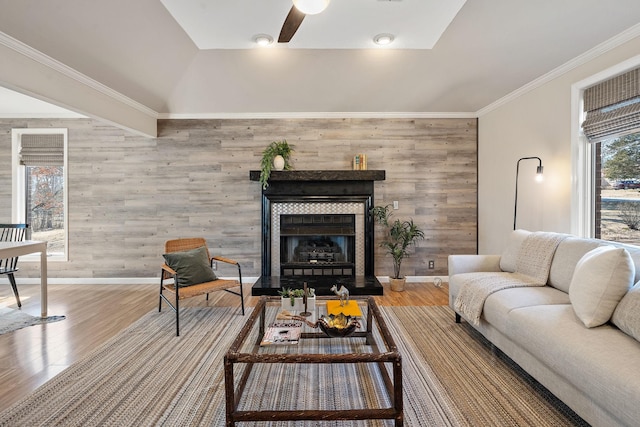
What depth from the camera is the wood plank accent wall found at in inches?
185

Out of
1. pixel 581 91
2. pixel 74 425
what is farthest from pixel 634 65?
pixel 74 425

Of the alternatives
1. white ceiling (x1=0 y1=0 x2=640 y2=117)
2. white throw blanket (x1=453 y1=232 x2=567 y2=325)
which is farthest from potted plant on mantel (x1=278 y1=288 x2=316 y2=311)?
white ceiling (x1=0 y1=0 x2=640 y2=117)

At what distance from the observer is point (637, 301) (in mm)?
1716

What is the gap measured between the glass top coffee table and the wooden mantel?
2.10 metres

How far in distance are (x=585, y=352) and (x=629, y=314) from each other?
14.6 inches

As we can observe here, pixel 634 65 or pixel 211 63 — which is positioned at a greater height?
pixel 211 63

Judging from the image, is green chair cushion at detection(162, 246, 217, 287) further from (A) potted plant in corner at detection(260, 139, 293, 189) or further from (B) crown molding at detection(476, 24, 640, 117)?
(B) crown molding at detection(476, 24, 640, 117)

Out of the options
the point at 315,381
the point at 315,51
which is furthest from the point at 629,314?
the point at 315,51

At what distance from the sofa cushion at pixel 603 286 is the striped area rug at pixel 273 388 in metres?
0.57

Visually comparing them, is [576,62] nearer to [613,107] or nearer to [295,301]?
[613,107]

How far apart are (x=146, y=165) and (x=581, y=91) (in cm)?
516

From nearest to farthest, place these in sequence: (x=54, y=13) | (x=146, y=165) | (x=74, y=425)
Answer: (x=74, y=425) → (x=54, y=13) → (x=146, y=165)

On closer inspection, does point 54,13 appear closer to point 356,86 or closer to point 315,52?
point 315,52

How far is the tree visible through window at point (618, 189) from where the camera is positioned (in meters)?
2.73
